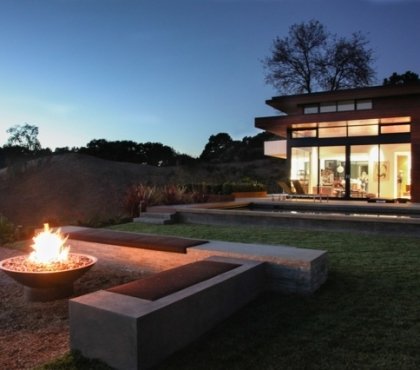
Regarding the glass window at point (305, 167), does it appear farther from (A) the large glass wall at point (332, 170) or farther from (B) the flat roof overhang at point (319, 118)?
(B) the flat roof overhang at point (319, 118)

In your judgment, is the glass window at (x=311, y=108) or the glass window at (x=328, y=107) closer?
the glass window at (x=328, y=107)

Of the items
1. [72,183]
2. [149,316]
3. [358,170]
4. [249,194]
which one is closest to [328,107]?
[358,170]

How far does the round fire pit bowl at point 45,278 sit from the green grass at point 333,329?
1492mm

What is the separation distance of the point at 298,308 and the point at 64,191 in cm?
2773

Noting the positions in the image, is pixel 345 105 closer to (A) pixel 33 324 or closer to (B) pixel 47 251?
(B) pixel 47 251

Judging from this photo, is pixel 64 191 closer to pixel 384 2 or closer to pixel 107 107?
pixel 107 107

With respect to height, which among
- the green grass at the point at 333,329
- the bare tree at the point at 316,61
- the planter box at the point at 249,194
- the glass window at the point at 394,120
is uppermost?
the bare tree at the point at 316,61

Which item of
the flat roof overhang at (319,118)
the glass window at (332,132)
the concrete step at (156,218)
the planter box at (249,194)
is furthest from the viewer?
the planter box at (249,194)

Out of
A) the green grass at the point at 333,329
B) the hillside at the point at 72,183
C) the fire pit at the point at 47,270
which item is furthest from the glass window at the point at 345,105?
the fire pit at the point at 47,270

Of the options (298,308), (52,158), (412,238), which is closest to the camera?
(298,308)

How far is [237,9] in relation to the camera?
17953 mm

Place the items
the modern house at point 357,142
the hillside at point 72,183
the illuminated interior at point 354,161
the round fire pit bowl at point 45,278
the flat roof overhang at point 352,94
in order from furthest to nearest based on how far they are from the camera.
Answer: the hillside at point 72,183
the flat roof overhang at point 352,94
the illuminated interior at point 354,161
the modern house at point 357,142
the round fire pit bowl at point 45,278

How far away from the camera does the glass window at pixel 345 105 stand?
1727 centimetres

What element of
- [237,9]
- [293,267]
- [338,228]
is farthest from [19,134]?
[293,267]
